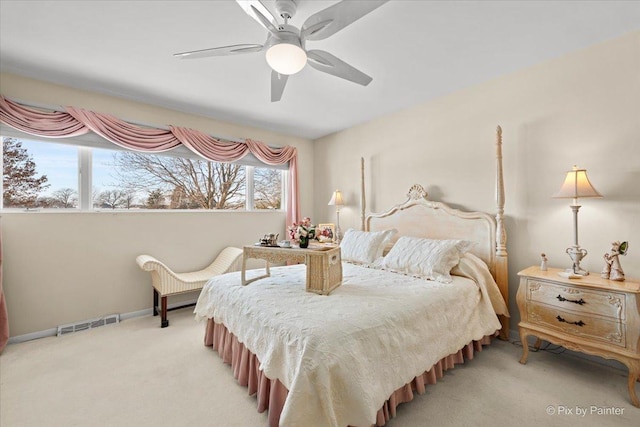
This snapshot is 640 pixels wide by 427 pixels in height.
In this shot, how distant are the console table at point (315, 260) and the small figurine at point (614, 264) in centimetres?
196

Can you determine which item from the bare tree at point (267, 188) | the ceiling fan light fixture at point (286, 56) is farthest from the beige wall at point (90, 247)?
the ceiling fan light fixture at point (286, 56)

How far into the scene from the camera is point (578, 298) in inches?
77.0

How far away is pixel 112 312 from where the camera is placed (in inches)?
125

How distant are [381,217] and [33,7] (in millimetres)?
3674

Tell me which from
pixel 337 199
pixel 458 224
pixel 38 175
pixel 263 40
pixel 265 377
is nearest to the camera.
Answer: pixel 265 377

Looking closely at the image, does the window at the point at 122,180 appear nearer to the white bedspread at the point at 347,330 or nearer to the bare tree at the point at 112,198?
the bare tree at the point at 112,198

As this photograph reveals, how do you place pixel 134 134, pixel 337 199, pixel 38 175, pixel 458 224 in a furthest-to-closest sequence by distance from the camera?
pixel 337 199, pixel 134 134, pixel 458 224, pixel 38 175

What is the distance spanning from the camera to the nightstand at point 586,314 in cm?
176

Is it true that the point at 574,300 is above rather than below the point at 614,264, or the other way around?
below

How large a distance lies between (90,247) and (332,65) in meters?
3.19

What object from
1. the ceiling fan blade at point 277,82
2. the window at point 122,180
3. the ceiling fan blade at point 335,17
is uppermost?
the ceiling fan blade at point 335,17

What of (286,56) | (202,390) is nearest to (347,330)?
(202,390)

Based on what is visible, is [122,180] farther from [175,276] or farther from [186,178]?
[175,276]

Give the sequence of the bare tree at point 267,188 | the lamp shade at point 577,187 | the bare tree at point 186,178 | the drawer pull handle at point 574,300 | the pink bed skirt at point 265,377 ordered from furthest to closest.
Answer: the bare tree at point 267,188
the bare tree at point 186,178
the lamp shade at point 577,187
the drawer pull handle at point 574,300
the pink bed skirt at point 265,377
